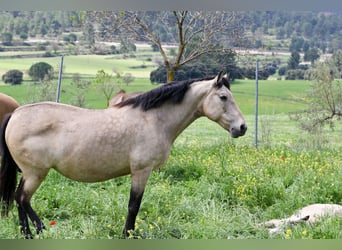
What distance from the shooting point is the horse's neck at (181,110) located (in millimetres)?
4277

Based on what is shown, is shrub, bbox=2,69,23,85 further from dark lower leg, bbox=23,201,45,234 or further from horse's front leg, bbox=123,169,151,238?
horse's front leg, bbox=123,169,151,238

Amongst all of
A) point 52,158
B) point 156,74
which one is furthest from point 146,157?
point 156,74

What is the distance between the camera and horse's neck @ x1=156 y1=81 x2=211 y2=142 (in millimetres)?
4277

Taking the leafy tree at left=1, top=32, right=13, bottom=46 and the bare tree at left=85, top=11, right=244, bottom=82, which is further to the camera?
the leafy tree at left=1, top=32, right=13, bottom=46

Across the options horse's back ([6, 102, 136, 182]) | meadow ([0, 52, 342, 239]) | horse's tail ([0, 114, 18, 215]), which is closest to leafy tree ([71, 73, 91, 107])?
meadow ([0, 52, 342, 239])

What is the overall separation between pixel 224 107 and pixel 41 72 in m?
6.90

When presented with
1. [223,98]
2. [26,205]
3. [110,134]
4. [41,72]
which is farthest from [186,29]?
[26,205]

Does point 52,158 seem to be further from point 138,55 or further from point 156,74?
point 138,55

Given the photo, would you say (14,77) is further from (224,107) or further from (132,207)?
(224,107)

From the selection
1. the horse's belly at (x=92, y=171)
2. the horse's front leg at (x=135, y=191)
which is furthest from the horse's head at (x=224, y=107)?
the horse's belly at (x=92, y=171)

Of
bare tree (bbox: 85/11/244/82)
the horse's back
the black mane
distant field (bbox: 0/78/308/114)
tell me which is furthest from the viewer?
distant field (bbox: 0/78/308/114)

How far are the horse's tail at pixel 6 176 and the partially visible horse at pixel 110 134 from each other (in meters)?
0.01

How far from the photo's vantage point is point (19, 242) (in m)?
2.26

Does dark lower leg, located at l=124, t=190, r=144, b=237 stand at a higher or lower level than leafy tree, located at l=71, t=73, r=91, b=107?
higher
